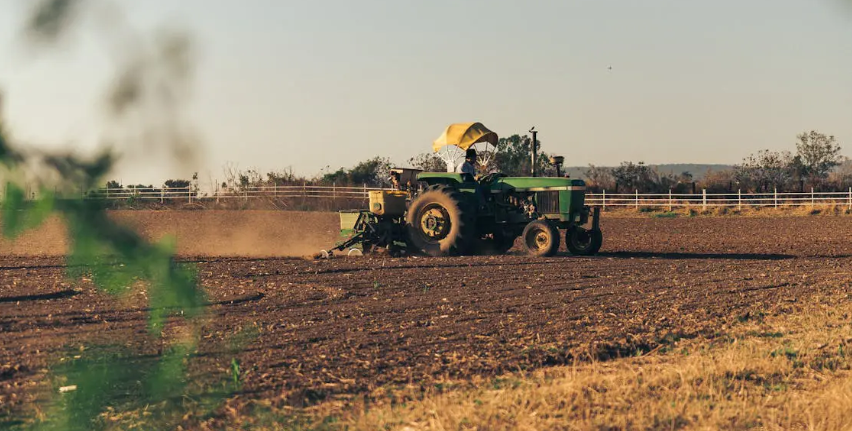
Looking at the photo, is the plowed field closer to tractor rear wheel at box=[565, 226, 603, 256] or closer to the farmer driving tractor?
tractor rear wheel at box=[565, 226, 603, 256]

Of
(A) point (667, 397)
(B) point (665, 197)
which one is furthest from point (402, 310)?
(B) point (665, 197)

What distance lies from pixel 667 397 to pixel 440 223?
10.4 meters

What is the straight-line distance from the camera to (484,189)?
16.3 metres

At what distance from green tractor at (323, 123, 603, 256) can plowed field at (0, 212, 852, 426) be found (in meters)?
0.66

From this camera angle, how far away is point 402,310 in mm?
9617

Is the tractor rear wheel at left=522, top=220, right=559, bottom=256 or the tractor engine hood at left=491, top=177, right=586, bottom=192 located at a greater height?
the tractor engine hood at left=491, top=177, right=586, bottom=192

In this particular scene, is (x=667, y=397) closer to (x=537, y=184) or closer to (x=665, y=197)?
(x=537, y=184)

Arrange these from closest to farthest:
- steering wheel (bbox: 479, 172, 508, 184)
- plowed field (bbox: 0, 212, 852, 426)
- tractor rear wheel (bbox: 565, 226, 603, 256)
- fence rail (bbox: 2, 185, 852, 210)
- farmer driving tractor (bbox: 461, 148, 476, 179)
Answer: plowed field (bbox: 0, 212, 852, 426)
farmer driving tractor (bbox: 461, 148, 476, 179)
steering wheel (bbox: 479, 172, 508, 184)
tractor rear wheel (bbox: 565, 226, 603, 256)
fence rail (bbox: 2, 185, 852, 210)

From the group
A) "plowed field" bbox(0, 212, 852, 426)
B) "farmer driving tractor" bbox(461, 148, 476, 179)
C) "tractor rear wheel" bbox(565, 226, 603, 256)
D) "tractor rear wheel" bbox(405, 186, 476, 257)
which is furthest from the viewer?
"tractor rear wheel" bbox(565, 226, 603, 256)

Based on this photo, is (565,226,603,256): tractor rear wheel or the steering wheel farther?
(565,226,603,256): tractor rear wheel

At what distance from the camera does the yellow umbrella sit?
15.9 meters

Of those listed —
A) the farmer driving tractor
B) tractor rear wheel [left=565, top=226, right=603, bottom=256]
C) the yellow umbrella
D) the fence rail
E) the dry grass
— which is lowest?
the dry grass

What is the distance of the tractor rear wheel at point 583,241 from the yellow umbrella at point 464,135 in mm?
2527

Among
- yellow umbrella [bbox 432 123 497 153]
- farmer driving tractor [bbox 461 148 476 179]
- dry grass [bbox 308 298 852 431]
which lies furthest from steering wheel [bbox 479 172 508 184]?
dry grass [bbox 308 298 852 431]
